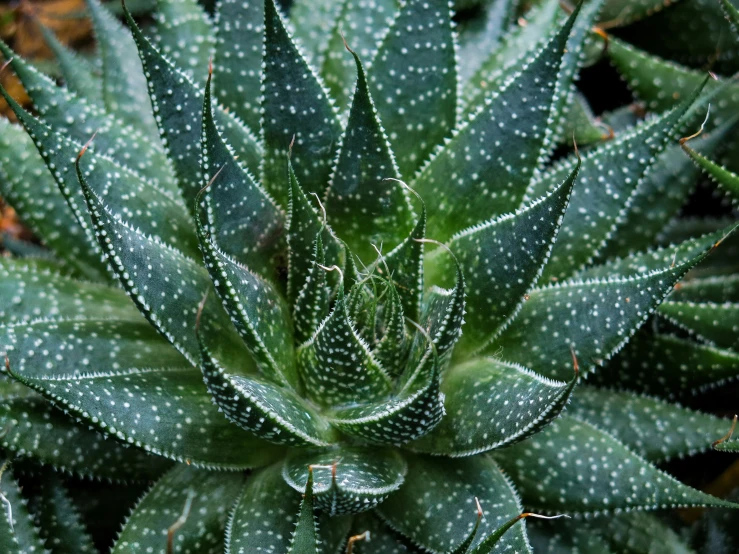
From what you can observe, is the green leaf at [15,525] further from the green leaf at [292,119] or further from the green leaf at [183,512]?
the green leaf at [292,119]

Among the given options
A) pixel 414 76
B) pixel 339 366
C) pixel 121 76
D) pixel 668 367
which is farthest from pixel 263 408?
pixel 121 76

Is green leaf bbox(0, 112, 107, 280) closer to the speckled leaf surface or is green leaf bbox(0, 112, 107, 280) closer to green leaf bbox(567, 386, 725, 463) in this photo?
the speckled leaf surface

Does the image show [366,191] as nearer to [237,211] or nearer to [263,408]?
[237,211]

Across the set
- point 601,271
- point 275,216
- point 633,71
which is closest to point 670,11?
point 633,71

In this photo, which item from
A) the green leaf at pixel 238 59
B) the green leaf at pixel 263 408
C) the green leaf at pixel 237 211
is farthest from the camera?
the green leaf at pixel 238 59

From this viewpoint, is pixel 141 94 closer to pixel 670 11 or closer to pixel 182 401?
pixel 182 401

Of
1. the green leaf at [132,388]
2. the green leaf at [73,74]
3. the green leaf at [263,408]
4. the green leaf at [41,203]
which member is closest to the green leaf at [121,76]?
the green leaf at [73,74]
